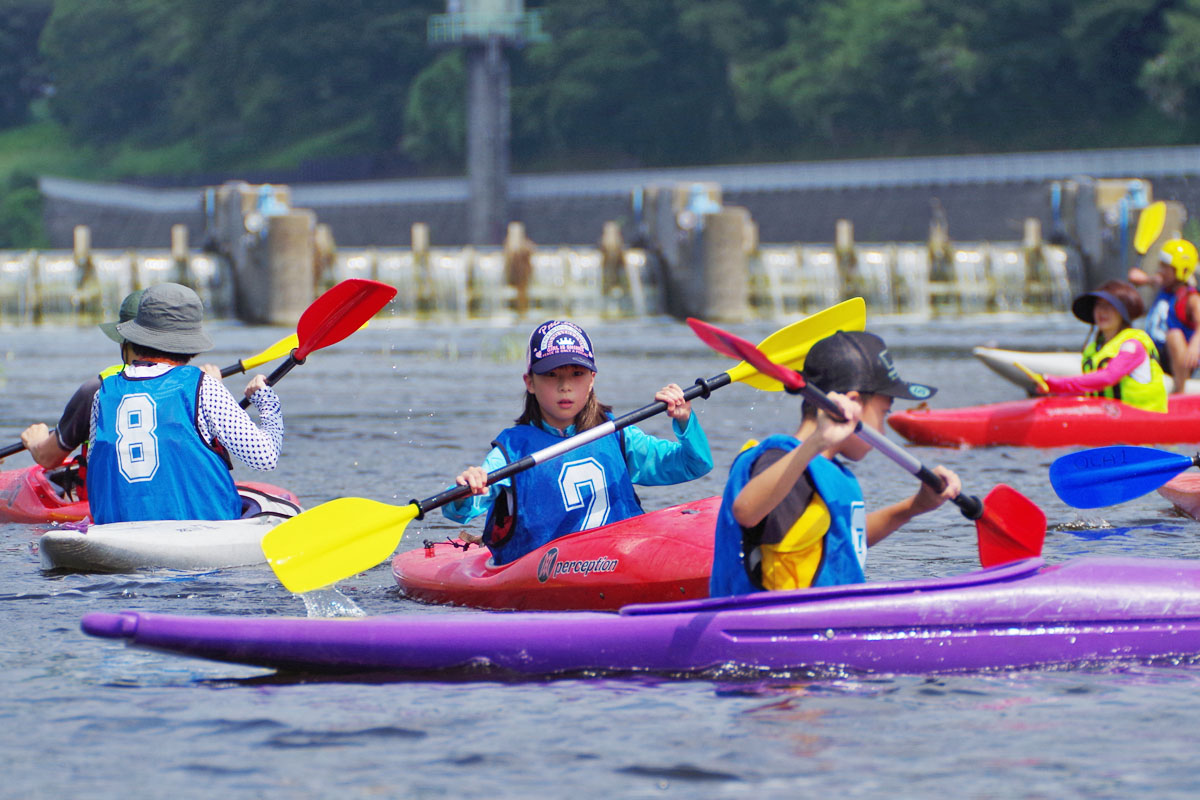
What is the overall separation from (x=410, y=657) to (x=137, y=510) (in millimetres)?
1954

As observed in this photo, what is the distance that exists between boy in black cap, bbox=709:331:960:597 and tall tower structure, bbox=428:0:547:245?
46671 mm

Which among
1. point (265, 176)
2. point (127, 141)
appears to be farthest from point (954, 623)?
point (127, 141)

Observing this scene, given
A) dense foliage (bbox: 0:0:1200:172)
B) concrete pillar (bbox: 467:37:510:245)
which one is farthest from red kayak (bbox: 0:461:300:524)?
concrete pillar (bbox: 467:37:510:245)

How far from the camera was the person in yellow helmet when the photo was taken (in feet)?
35.7

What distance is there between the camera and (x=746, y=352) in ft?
14.3

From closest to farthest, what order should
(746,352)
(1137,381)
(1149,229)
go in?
1. (746,352)
2. (1137,381)
3. (1149,229)

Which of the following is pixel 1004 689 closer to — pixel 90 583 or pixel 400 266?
pixel 90 583

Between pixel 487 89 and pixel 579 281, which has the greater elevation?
pixel 487 89

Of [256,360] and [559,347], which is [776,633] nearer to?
[559,347]

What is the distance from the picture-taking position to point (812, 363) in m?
4.15

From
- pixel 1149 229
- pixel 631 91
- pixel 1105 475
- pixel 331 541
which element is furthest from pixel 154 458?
pixel 631 91

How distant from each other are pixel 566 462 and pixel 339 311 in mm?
1904

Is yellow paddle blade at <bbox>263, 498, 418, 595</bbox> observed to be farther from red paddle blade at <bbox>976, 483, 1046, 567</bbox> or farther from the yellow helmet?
the yellow helmet

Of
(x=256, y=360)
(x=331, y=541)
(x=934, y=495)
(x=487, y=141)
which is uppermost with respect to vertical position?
(x=487, y=141)
